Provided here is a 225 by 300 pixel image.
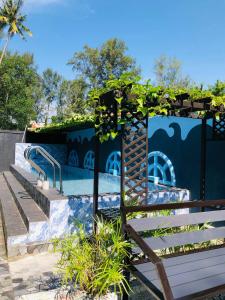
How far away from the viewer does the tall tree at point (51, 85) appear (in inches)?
1618

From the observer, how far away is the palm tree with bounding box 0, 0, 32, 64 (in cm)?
2423

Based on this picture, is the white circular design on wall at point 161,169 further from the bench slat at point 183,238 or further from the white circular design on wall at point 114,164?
the bench slat at point 183,238

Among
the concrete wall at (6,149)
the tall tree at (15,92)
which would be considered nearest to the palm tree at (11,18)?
the tall tree at (15,92)

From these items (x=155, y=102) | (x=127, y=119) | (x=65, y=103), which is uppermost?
(x=65, y=103)

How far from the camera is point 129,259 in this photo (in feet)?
9.31

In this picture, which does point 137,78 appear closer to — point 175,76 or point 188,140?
point 188,140

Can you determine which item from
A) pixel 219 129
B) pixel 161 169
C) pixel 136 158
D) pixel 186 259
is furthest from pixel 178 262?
pixel 161 169

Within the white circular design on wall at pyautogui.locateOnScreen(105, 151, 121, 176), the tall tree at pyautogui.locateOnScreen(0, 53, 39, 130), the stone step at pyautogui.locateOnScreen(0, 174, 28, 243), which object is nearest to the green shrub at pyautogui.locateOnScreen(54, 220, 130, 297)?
the stone step at pyautogui.locateOnScreen(0, 174, 28, 243)

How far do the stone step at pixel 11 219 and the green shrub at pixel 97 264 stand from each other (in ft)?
6.63

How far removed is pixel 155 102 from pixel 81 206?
261 cm

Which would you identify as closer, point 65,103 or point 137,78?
point 137,78

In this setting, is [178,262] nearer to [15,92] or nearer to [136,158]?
[136,158]

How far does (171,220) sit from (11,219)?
3829 mm

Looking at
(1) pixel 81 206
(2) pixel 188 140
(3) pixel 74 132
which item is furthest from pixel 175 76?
(1) pixel 81 206
